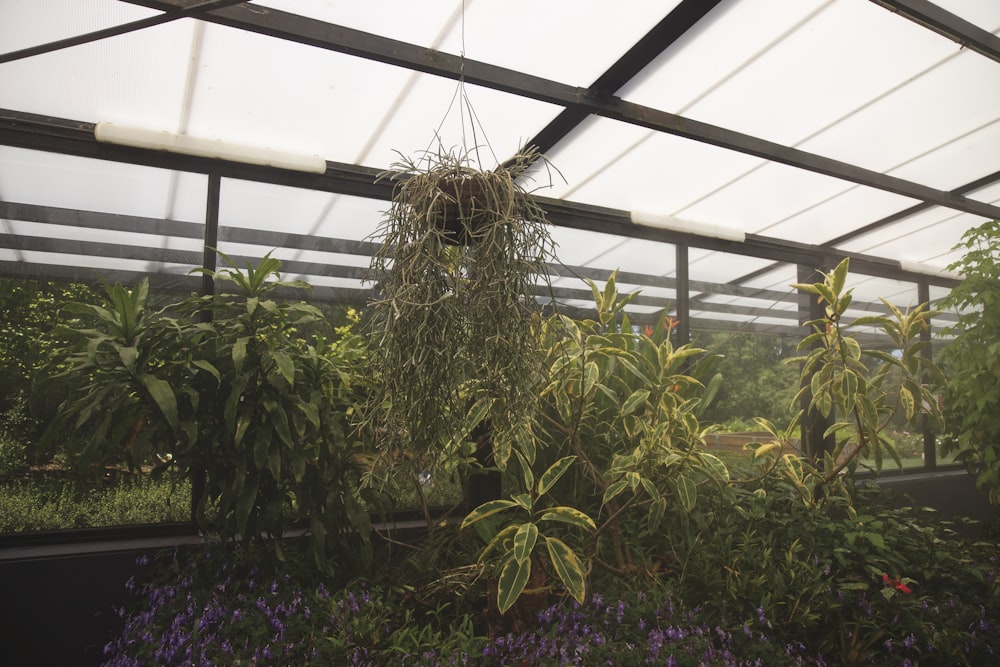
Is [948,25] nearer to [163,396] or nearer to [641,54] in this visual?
[641,54]

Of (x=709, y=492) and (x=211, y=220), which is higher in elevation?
(x=211, y=220)

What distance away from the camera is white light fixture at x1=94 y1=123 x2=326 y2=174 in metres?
2.17

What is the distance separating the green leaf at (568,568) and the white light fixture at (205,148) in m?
1.83

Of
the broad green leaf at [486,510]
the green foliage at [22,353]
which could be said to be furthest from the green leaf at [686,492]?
the green foliage at [22,353]

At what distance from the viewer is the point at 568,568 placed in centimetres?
161

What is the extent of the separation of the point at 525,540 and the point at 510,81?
1.59 m

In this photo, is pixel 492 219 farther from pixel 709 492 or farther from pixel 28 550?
pixel 28 550

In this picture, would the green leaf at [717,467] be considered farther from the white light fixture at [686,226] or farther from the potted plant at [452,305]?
the white light fixture at [686,226]

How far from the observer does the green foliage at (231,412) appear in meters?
1.72

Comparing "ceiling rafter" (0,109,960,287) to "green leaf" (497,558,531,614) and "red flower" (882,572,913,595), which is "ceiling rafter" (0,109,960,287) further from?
"red flower" (882,572,913,595)

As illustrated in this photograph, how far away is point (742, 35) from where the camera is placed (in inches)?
81.0

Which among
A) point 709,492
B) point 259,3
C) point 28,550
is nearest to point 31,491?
point 28,550

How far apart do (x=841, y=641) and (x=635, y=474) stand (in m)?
0.85

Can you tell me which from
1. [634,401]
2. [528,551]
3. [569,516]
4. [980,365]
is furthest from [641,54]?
[980,365]
